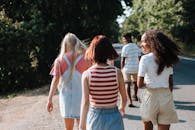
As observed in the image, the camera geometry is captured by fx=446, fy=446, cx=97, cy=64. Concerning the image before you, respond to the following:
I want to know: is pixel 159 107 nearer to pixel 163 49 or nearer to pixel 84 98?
pixel 163 49

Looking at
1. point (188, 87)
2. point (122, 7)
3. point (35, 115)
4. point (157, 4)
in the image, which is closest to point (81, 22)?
point (122, 7)

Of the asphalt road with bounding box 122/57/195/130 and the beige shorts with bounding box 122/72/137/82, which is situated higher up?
the beige shorts with bounding box 122/72/137/82

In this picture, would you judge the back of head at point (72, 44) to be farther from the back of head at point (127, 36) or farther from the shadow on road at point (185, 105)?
the shadow on road at point (185, 105)

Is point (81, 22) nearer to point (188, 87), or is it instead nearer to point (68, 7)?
point (68, 7)

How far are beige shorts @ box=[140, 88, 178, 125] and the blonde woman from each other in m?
1.43

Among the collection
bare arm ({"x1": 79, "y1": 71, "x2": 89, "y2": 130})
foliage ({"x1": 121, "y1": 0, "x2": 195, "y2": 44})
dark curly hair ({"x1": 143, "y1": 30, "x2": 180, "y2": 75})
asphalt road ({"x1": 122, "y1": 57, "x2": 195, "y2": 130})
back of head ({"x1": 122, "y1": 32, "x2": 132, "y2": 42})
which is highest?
foliage ({"x1": 121, "y1": 0, "x2": 195, "y2": 44})

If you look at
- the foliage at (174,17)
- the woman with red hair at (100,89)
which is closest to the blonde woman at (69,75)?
the woman with red hair at (100,89)

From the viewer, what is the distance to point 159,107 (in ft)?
18.2

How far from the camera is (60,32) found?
2330 centimetres

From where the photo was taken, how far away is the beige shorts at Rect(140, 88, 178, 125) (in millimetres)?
5531

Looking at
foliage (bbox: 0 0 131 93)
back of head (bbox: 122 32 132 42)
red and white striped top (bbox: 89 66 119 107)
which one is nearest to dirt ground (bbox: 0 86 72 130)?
back of head (bbox: 122 32 132 42)

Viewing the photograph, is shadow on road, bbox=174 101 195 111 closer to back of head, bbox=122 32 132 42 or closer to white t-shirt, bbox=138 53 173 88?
back of head, bbox=122 32 132 42

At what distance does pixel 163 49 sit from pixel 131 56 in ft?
17.0

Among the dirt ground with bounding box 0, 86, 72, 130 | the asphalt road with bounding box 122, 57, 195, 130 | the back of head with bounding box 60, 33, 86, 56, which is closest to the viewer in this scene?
the back of head with bounding box 60, 33, 86, 56
